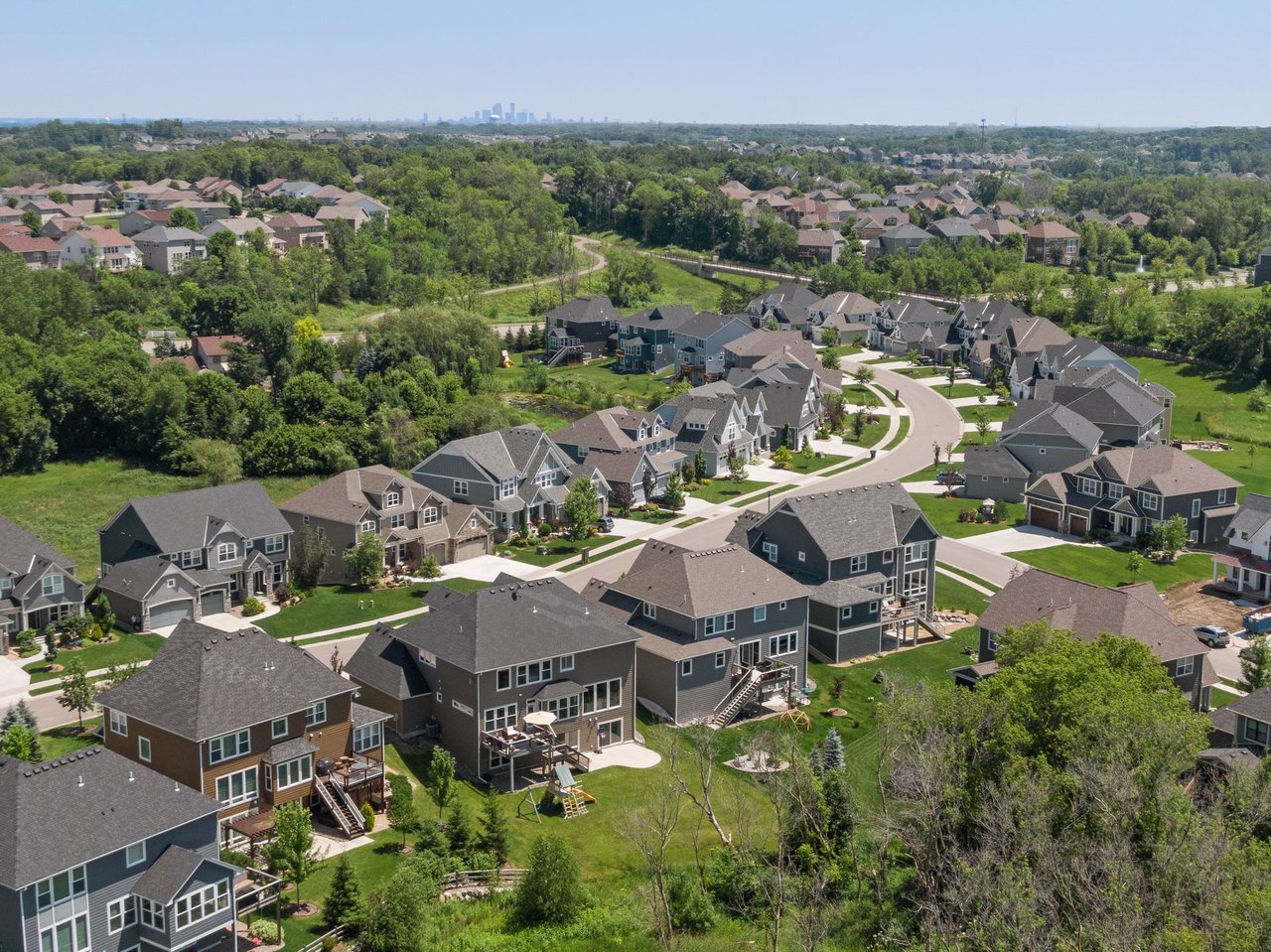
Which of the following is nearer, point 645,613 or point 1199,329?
point 645,613

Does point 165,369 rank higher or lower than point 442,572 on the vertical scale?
higher

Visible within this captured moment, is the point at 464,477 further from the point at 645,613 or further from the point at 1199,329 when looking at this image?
the point at 1199,329

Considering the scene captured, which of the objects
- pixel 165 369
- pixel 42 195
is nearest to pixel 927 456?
pixel 165 369

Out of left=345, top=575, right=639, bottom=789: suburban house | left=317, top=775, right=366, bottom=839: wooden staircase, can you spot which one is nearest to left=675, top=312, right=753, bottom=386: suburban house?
left=345, top=575, right=639, bottom=789: suburban house

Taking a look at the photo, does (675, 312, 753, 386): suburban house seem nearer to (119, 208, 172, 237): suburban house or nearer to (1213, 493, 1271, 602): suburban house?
(1213, 493, 1271, 602): suburban house

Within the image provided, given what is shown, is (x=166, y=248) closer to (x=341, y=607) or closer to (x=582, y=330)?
(x=582, y=330)
